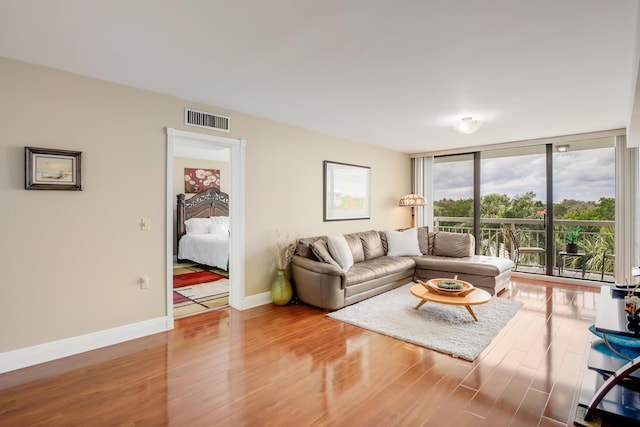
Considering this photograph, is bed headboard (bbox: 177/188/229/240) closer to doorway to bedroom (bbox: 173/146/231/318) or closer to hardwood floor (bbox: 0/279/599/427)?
doorway to bedroom (bbox: 173/146/231/318)

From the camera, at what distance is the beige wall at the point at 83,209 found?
2674 millimetres

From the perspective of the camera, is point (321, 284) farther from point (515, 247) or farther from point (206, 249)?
point (515, 247)

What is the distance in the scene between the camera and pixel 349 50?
8.20ft

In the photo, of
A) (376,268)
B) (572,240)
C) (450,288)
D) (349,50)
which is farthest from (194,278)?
(572,240)

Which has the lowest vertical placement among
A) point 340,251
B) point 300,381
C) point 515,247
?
point 300,381

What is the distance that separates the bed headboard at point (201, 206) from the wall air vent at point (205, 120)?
3939 mm

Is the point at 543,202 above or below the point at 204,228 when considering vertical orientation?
above

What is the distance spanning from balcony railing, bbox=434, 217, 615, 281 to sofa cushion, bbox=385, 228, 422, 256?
1653 mm

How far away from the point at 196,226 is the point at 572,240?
736 centimetres

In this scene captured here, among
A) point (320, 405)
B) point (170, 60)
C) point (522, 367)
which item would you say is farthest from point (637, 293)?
point (170, 60)

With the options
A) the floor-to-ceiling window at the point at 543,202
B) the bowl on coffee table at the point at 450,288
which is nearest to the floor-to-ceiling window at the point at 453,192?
the floor-to-ceiling window at the point at 543,202

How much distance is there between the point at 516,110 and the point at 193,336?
179 inches

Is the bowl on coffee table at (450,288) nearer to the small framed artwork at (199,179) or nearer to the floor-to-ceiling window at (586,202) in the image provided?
the floor-to-ceiling window at (586,202)

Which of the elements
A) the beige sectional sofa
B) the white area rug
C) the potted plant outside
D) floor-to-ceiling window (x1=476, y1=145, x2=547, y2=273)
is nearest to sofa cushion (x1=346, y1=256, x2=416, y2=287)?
the beige sectional sofa
